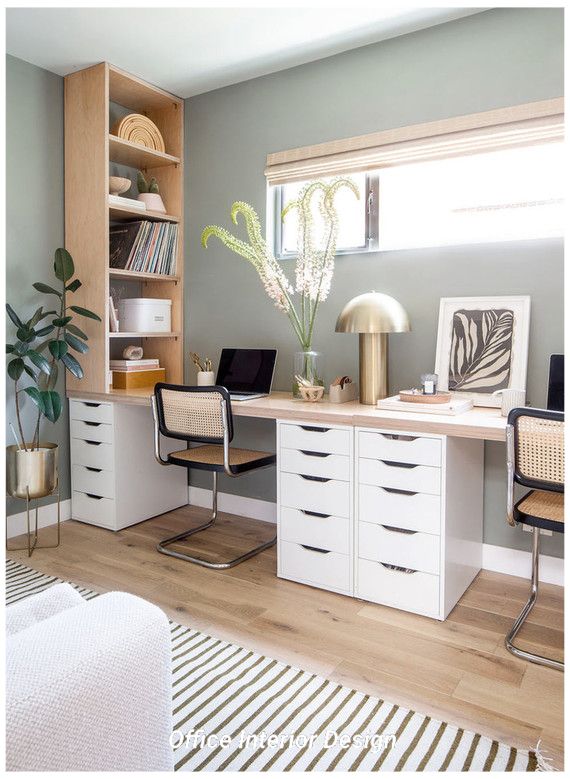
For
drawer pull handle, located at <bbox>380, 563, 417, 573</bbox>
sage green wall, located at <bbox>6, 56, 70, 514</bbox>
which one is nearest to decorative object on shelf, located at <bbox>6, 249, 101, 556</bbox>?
sage green wall, located at <bbox>6, 56, 70, 514</bbox>

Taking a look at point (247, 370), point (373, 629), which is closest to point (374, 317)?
point (247, 370)

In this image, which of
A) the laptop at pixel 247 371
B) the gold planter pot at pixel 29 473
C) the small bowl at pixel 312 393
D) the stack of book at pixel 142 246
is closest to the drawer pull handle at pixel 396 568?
the small bowl at pixel 312 393

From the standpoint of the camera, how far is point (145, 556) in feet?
9.27

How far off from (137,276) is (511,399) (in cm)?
210

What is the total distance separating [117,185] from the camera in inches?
128

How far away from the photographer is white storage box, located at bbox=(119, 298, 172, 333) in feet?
11.1

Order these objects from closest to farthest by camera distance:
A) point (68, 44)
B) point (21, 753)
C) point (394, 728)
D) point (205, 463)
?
point (21, 753), point (394, 728), point (205, 463), point (68, 44)

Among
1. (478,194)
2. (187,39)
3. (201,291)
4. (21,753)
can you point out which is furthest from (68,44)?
(21,753)

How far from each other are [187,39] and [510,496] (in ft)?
8.29

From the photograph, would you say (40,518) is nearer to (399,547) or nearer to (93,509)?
(93,509)

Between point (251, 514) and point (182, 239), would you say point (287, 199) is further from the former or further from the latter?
point (251, 514)

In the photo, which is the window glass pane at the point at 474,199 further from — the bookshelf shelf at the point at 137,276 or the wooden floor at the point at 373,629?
the wooden floor at the point at 373,629

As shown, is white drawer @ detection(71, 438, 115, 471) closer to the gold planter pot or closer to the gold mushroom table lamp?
the gold planter pot

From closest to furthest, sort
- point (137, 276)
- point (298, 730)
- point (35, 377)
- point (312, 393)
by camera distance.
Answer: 1. point (298, 730)
2. point (312, 393)
3. point (35, 377)
4. point (137, 276)
